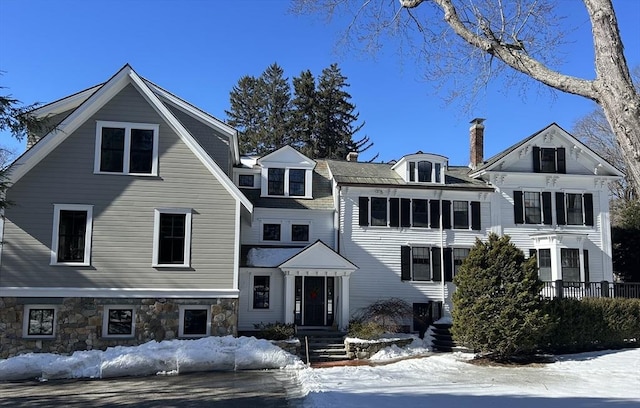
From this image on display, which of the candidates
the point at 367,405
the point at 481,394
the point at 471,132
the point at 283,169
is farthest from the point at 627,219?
the point at 367,405

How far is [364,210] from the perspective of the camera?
22094mm

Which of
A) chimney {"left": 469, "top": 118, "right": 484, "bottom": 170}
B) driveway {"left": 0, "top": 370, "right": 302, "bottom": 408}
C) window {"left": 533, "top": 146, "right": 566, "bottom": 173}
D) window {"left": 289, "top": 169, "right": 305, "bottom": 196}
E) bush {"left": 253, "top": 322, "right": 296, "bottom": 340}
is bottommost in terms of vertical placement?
driveway {"left": 0, "top": 370, "right": 302, "bottom": 408}

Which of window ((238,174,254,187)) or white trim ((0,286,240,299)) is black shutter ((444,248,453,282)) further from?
white trim ((0,286,240,299))

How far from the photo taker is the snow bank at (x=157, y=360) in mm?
14172

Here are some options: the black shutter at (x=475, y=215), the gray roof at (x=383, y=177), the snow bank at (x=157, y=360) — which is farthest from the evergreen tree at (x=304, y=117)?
the snow bank at (x=157, y=360)

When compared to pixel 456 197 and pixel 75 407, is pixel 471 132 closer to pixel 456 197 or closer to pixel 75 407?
pixel 456 197

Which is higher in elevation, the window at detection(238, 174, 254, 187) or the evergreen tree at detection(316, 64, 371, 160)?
the evergreen tree at detection(316, 64, 371, 160)

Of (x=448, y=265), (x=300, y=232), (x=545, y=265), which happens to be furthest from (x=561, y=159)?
(x=300, y=232)

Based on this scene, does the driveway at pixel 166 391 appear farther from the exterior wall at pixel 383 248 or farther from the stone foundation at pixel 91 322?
the exterior wall at pixel 383 248

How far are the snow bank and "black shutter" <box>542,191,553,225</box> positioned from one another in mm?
12952

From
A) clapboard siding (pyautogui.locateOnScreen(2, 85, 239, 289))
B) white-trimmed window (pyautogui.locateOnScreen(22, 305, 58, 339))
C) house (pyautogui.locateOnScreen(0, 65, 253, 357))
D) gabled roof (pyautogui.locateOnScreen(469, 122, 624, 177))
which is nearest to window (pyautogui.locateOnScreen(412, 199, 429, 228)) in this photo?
gabled roof (pyautogui.locateOnScreen(469, 122, 624, 177))

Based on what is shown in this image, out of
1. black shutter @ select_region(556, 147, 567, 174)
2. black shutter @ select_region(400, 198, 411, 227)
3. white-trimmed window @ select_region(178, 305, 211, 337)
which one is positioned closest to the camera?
white-trimmed window @ select_region(178, 305, 211, 337)

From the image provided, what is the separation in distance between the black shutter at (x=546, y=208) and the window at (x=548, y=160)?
1039mm

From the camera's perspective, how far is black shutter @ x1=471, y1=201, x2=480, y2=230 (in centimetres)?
2261
